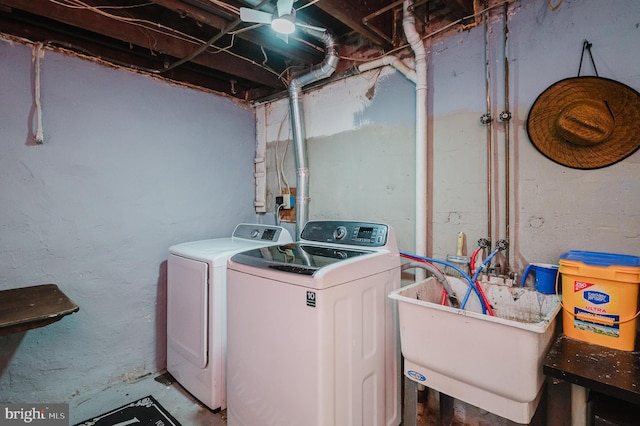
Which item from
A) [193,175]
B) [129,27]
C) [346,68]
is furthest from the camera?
[193,175]

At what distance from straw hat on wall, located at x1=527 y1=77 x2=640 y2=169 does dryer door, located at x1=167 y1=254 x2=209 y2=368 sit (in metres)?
1.92

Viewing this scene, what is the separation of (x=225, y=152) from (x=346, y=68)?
1.24 m

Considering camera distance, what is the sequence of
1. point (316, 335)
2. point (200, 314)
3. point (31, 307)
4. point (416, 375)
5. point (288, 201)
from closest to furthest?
point (316, 335)
point (416, 375)
point (31, 307)
point (200, 314)
point (288, 201)

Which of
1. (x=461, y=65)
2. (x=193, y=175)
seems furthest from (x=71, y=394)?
(x=461, y=65)

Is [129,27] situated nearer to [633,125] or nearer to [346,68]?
[346,68]

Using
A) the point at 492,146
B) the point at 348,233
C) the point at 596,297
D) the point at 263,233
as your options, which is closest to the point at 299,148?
the point at 263,233

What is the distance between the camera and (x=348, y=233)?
177 centimetres

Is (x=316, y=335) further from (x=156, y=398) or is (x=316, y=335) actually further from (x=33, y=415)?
(x=33, y=415)

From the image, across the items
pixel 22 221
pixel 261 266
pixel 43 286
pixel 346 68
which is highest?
pixel 346 68

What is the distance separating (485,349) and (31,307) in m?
2.03

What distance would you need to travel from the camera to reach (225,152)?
2.67 metres

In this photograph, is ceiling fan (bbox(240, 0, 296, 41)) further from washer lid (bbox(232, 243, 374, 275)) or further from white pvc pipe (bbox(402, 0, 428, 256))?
washer lid (bbox(232, 243, 374, 275))

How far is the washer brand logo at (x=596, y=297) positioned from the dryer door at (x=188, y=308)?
1.80 m

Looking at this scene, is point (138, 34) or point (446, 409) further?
point (138, 34)
